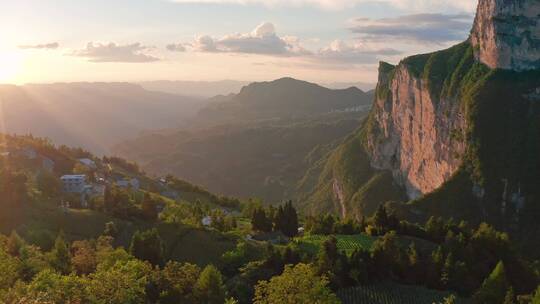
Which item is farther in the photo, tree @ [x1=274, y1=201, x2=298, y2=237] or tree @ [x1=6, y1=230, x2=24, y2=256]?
tree @ [x1=274, y1=201, x2=298, y2=237]

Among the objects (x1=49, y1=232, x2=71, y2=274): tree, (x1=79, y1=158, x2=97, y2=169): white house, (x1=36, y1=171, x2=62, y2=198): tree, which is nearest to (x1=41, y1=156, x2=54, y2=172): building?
(x1=79, y1=158, x2=97, y2=169): white house

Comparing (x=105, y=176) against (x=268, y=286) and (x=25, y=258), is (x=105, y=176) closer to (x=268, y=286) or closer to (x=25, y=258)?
(x=25, y=258)

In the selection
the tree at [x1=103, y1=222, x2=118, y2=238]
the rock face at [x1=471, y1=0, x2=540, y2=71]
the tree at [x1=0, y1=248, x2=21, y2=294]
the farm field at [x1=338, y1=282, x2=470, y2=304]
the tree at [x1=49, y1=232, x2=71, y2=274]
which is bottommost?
the farm field at [x1=338, y1=282, x2=470, y2=304]

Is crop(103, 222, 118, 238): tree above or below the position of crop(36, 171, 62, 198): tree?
below

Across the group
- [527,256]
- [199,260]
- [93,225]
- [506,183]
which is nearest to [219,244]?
A: [199,260]

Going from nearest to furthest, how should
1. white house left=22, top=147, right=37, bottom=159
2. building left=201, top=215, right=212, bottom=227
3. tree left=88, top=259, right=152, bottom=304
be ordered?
tree left=88, top=259, right=152, bottom=304
building left=201, top=215, right=212, bottom=227
white house left=22, top=147, right=37, bottom=159

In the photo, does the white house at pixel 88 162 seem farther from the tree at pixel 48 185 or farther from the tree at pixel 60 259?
the tree at pixel 60 259

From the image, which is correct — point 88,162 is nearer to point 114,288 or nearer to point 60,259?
point 60,259

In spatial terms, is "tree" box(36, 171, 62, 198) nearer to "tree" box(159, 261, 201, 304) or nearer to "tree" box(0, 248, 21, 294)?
"tree" box(0, 248, 21, 294)
